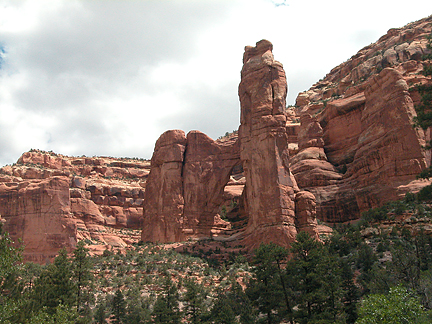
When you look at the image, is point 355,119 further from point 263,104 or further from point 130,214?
point 130,214

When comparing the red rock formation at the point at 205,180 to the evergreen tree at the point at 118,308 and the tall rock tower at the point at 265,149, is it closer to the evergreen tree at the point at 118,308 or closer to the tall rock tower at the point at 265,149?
the tall rock tower at the point at 265,149

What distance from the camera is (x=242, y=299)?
31.7 meters

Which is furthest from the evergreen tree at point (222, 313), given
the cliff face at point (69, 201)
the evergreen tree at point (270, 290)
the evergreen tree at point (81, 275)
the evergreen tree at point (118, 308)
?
the cliff face at point (69, 201)

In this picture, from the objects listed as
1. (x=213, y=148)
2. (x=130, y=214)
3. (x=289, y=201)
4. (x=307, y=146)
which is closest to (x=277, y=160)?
(x=289, y=201)

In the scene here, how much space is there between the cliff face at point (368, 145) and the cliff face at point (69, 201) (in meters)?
27.3

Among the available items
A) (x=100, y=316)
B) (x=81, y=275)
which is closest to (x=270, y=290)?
(x=100, y=316)

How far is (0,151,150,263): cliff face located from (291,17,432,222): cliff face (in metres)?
27.3

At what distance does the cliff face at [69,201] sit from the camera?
47844mm

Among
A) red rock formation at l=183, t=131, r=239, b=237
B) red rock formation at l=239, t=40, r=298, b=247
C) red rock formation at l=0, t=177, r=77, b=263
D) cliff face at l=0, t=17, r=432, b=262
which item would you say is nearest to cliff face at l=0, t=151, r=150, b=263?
red rock formation at l=0, t=177, r=77, b=263

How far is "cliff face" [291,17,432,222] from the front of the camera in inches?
1855

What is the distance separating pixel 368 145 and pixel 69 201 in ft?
108

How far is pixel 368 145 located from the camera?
52.3 metres

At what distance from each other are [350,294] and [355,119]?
3472 cm

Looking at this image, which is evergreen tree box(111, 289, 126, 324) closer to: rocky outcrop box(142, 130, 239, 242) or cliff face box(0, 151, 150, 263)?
cliff face box(0, 151, 150, 263)
